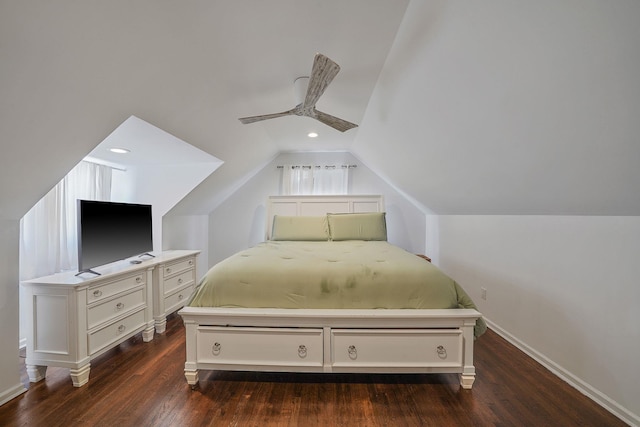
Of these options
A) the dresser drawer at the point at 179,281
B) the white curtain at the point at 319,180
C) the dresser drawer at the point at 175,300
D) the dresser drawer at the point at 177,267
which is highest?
the white curtain at the point at 319,180

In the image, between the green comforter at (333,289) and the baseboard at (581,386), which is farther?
the green comforter at (333,289)

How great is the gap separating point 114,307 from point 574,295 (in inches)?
125

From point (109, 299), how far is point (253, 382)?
1.19 meters

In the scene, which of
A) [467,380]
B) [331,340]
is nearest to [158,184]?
[331,340]

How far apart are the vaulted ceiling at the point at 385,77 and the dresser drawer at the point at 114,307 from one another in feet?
2.45

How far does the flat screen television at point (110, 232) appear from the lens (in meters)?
1.81

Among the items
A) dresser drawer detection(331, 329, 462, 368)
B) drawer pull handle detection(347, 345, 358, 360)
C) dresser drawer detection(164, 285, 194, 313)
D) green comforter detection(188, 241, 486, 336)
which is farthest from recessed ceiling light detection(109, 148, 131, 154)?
drawer pull handle detection(347, 345, 358, 360)

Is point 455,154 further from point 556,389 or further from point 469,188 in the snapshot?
point 556,389

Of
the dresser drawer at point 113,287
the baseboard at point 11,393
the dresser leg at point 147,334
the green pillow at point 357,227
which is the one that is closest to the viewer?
the baseboard at point 11,393

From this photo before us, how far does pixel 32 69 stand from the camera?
1022 millimetres

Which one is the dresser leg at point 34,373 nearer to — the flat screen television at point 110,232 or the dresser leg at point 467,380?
the flat screen television at point 110,232

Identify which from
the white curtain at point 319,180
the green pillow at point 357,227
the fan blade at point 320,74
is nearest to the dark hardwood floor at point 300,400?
the green pillow at point 357,227

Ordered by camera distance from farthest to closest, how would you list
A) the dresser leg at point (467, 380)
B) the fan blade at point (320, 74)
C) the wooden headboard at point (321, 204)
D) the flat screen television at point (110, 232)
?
the wooden headboard at point (321, 204), the flat screen television at point (110, 232), the dresser leg at point (467, 380), the fan blade at point (320, 74)

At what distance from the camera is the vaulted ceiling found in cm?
92
